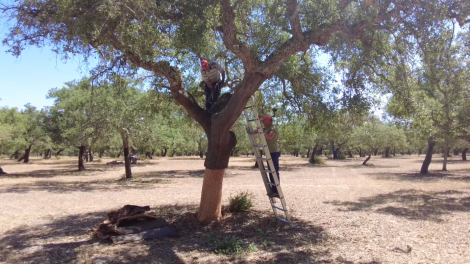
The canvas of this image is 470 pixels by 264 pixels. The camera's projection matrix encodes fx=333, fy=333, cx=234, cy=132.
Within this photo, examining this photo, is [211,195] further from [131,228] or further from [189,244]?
[131,228]

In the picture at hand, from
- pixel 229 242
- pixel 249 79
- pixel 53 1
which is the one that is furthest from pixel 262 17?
pixel 229 242

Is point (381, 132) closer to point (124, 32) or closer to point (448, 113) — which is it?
point (448, 113)

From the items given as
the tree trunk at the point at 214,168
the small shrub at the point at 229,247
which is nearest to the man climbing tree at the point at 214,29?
the tree trunk at the point at 214,168

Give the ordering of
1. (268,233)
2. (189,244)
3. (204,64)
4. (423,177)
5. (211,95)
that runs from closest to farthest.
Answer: (189,244) < (268,233) < (204,64) < (211,95) < (423,177)

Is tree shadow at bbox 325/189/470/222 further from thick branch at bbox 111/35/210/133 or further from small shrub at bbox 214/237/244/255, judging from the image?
thick branch at bbox 111/35/210/133

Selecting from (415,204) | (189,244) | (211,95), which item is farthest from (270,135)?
(415,204)

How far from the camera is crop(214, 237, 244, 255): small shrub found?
5348 mm

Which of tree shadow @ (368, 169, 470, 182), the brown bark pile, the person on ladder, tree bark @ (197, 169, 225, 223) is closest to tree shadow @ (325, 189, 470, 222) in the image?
the person on ladder

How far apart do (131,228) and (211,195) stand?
5.65ft

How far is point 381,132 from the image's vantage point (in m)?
40.0

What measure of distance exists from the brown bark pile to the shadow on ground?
165mm

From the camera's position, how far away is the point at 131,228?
21.0 feet

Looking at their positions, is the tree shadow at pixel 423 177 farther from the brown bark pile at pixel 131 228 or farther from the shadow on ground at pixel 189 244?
the brown bark pile at pixel 131 228

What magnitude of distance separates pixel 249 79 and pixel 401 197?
26.7ft
